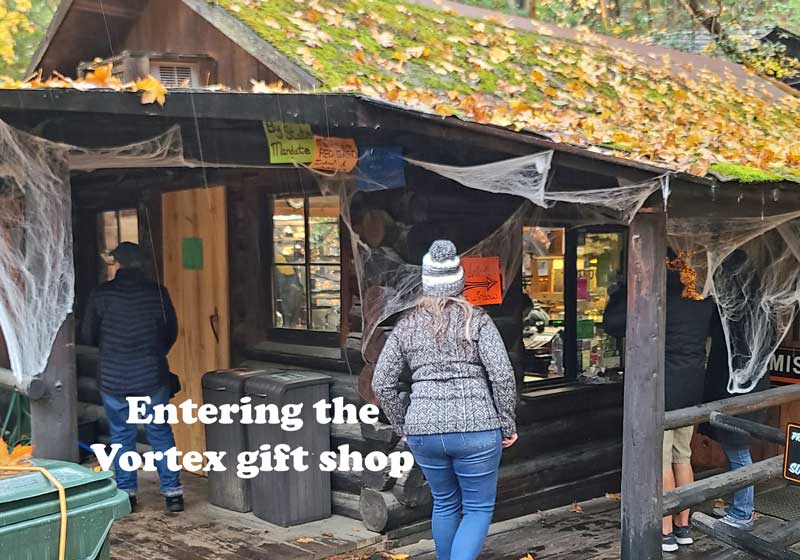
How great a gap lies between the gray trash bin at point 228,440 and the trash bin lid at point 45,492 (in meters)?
2.39

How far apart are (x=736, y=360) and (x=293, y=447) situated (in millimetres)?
3146

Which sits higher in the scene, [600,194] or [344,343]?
A: [600,194]

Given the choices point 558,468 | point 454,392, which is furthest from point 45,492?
point 558,468

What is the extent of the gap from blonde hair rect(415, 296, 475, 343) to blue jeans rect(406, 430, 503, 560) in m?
0.50

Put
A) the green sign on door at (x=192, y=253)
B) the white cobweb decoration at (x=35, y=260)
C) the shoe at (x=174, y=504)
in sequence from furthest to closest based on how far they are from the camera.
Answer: the green sign on door at (x=192, y=253) → the shoe at (x=174, y=504) → the white cobweb decoration at (x=35, y=260)

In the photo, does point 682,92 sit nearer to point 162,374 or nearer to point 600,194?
point 600,194

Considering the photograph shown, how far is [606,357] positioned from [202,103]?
455 cm

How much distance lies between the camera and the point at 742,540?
5000 mm

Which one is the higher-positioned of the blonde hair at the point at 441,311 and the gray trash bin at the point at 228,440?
the blonde hair at the point at 441,311

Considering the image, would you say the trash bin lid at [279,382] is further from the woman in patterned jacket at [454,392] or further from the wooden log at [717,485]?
the wooden log at [717,485]

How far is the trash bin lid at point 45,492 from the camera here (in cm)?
335

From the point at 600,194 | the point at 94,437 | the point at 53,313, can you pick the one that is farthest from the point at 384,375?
the point at 94,437

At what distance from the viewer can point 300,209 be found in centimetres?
671

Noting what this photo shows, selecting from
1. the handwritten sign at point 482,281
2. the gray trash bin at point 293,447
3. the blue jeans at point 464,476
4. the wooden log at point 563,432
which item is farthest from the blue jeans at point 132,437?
the blue jeans at point 464,476
